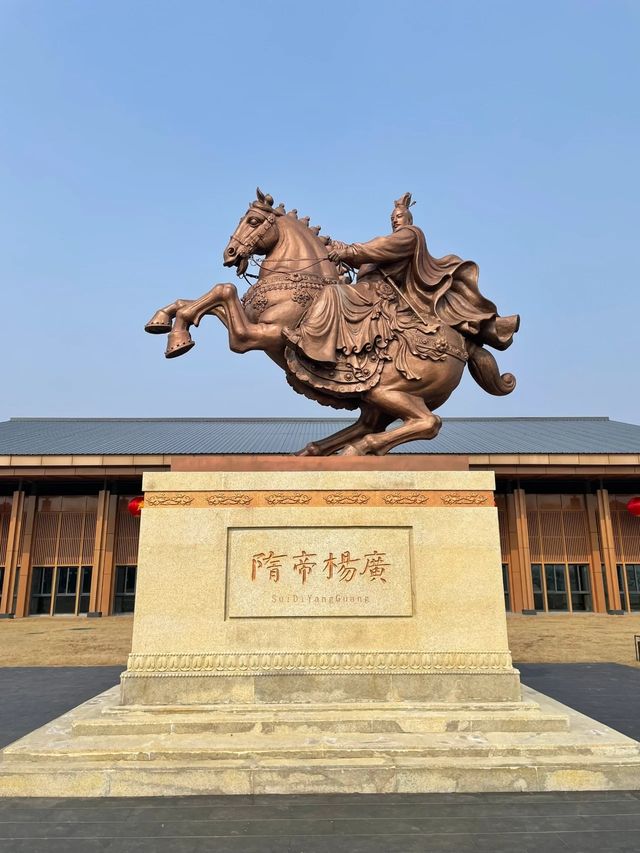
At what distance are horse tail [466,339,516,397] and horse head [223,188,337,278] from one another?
1656mm

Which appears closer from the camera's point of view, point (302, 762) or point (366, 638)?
point (302, 762)

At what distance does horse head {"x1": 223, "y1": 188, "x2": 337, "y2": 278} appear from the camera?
5.54 metres

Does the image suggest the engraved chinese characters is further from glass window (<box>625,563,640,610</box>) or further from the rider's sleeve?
glass window (<box>625,563,640,610</box>)

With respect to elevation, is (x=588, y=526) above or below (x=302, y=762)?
above

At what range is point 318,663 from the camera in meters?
4.46

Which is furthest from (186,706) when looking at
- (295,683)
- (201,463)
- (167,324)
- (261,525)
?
(167,324)

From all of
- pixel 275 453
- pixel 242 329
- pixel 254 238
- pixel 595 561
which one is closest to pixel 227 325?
pixel 242 329

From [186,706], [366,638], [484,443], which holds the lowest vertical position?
[186,706]

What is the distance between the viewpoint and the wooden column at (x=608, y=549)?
739 inches

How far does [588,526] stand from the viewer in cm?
1973

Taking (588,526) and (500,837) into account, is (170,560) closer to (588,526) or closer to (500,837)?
(500,837)

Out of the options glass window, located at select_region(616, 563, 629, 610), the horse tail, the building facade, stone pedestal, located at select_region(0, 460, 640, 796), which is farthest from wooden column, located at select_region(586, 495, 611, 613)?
stone pedestal, located at select_region(0, 460, 640, 796)

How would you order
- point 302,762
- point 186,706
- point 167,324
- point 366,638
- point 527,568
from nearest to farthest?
point 302,762 < point 186,706 < point 366,638 < point 167,324 < point 527,568

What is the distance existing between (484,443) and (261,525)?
55.9ft
